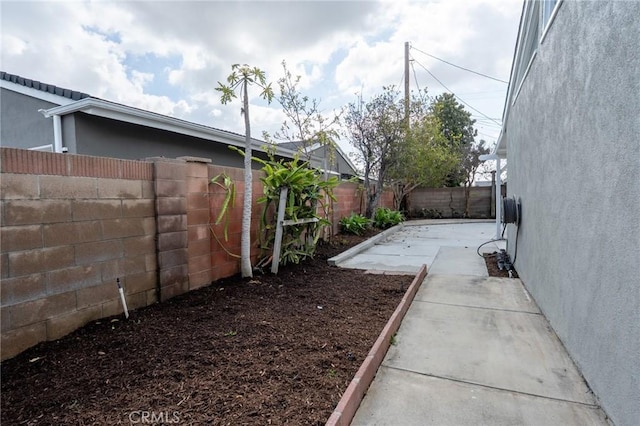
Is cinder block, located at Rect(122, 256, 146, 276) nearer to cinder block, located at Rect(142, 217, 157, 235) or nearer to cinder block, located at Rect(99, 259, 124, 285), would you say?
cinder block, located at Rect(99, 259, 124, 285)

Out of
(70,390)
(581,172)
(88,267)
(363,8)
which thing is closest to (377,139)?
(363,8)

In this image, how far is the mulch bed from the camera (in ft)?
5.73

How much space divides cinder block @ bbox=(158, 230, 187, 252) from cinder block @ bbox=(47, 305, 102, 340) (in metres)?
0.78

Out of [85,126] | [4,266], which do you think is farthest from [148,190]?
[85,126]

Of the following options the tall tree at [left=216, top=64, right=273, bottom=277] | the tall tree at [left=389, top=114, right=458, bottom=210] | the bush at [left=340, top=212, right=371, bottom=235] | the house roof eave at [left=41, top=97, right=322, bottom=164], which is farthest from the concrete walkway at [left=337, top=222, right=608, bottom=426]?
the tall tree at [left=389, top=114, right=458, bottom=210]

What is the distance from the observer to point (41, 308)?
235 cm

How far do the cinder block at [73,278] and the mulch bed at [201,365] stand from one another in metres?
0.35

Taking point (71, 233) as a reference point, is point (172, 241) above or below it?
below

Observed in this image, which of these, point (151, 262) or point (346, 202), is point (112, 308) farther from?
point (346, 202)

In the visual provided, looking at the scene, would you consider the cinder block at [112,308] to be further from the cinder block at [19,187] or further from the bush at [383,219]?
the bush at [383,219]

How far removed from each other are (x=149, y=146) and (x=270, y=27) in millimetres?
3387

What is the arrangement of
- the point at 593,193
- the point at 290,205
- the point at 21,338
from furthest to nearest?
1. the point at 290,205
2. the point at 21,338
3. the point at 593,193

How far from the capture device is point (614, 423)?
179 cm

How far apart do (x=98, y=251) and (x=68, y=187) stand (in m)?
0.58
